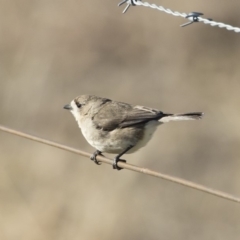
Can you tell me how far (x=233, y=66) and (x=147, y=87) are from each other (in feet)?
Result: 5.20

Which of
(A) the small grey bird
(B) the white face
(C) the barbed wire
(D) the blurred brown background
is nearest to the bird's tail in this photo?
(A) the small grey bird

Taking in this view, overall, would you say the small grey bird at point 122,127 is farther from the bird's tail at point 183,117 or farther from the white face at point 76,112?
the white face at point 76,112

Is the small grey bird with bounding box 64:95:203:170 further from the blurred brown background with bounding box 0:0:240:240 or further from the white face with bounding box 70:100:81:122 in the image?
the blurred brown background with bounding box 0:0:240:240

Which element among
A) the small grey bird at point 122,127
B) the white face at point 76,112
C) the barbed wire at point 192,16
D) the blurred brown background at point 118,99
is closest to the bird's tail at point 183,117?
the small grey bird at point 122,127

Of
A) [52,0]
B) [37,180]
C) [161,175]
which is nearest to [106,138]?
[161,175]

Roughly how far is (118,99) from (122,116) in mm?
5565

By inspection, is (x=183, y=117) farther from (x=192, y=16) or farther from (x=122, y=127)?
(x=192, y=16)

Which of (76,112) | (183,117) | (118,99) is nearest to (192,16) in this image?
(183,117)

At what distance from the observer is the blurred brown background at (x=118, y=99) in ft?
32.1

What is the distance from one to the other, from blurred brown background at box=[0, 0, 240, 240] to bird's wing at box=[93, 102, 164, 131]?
3.67 m

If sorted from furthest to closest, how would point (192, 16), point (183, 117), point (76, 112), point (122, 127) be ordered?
point (76, 112) → point (122, 127) → point (183, 117) → point (192, 16)

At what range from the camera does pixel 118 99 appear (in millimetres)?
11672

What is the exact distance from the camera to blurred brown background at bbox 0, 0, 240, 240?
9.78 meters

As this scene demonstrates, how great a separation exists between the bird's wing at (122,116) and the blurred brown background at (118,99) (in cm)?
A: 367
